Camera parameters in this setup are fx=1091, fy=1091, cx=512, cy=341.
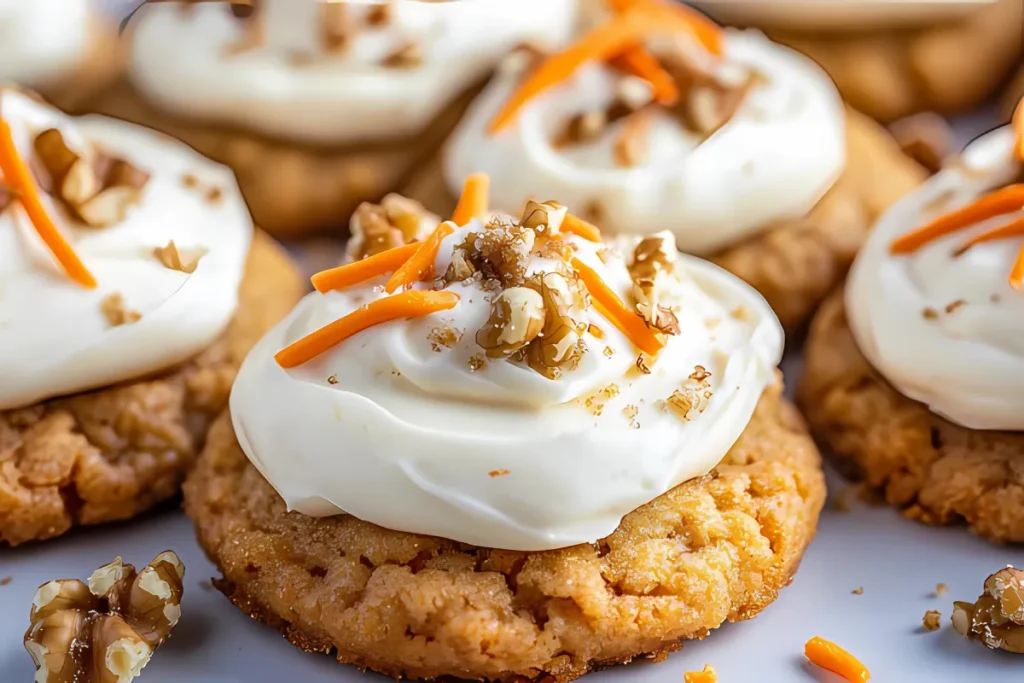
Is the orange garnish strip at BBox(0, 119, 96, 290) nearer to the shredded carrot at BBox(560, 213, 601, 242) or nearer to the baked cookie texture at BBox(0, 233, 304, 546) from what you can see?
the baked cookie texture at BBox(0, 233, 304, 546)

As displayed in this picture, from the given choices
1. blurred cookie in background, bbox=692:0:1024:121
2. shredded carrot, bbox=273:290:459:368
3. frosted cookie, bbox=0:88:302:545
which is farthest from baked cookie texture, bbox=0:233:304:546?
blurred cookie in background, bbox=692:0:1024:121

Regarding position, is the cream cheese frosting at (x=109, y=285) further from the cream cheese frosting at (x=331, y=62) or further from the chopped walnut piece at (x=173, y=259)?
the cream cheese frosting at (x=331, y=62)

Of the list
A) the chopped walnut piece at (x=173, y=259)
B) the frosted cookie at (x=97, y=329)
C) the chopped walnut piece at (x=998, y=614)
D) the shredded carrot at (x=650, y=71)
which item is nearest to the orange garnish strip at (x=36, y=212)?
the frosted cookie at (x=97, y=329)

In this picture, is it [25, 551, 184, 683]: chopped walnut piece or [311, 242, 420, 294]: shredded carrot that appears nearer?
[25, 551, 184, 683]: chopped walnut piece

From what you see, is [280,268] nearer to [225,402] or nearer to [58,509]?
[225,402]

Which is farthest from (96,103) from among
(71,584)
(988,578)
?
(988,578)

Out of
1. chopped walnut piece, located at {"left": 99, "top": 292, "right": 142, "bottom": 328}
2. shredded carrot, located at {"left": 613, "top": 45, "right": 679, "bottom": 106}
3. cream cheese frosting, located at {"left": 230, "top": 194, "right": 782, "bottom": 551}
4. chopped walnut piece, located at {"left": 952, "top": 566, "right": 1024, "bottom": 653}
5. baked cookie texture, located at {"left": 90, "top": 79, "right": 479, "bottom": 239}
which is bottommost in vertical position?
baked cookie texture, located at {"left": 90, "top": 79, "right": 479, "bottom": 239}
